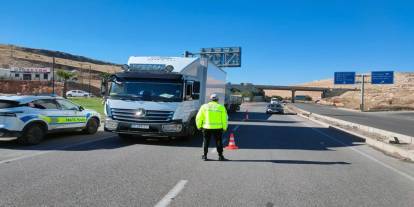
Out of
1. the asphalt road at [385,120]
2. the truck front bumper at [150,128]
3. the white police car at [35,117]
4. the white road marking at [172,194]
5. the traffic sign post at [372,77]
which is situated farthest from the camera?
the traffic sign post at [372,77]

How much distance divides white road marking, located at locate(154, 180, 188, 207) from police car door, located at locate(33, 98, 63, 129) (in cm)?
683

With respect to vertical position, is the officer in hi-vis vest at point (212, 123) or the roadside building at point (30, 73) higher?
the roadside building at point (30, 73)

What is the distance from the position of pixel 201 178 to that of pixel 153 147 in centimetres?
471

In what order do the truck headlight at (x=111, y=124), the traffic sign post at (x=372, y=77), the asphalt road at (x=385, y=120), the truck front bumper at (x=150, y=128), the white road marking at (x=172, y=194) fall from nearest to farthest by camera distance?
the white road marking at (x=172, y=194)
the truck front bumper at (x=150, y=128)
the truck headlight at (x=111, y=124)
the asphalt road at (x=385, y=120)
the traffic sign post at (x=372, y=77)

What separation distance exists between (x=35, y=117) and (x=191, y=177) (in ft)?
20.9

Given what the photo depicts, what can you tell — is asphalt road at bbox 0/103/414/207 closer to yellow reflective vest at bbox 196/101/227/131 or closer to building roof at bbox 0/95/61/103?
yellow reflective vest at bbox 196/101/227/131

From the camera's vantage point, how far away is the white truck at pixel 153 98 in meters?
12.6

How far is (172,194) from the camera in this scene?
6.46 m

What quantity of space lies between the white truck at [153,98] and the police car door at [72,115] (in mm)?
1408

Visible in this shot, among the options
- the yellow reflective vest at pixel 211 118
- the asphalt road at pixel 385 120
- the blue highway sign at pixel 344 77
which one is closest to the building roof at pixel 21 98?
the yellow reflective vest at pixel 211 118

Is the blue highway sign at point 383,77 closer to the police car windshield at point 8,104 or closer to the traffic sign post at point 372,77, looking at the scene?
the traffic sign post at point 372,77

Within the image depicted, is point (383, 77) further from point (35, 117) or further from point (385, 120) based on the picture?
point (35, 117)

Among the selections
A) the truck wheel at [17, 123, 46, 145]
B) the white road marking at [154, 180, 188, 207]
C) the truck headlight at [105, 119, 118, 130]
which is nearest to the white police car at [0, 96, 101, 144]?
the truck wheel at [17, 123, 46, 145]

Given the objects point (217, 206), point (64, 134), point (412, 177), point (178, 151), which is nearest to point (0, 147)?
point (64, 134)
